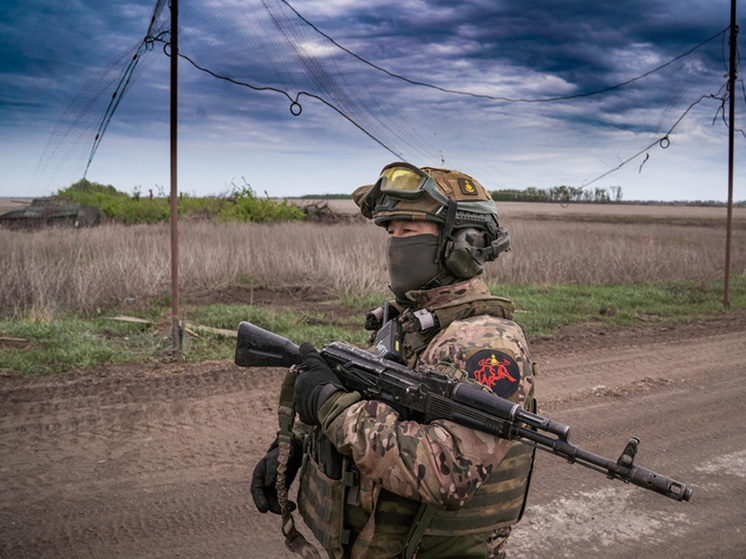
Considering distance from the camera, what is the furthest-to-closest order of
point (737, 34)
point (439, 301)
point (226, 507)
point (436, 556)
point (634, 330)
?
point (737, 34)
point (634, 330)
point (226, 507)
point (439, 301)
point (436, 556)

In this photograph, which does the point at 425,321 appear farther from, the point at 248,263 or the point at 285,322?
the point at 248,263

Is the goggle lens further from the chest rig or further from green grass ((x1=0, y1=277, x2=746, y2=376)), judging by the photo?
green grass ((x1=0, y1=277, x2=746, y2=376))

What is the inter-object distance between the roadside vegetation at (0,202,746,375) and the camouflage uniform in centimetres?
526

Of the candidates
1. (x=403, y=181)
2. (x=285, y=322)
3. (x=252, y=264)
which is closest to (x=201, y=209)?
(x=252, y=264)

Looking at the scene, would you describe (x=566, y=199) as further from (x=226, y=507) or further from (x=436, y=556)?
(x=436, y=556)

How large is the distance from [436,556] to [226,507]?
219 centimetres

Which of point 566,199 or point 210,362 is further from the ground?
point 566,199

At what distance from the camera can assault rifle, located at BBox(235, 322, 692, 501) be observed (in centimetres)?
172

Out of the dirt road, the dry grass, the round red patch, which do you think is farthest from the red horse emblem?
the dry grass

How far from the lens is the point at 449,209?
2314 mm

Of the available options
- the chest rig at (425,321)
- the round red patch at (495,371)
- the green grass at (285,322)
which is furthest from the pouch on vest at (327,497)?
the green grass at (285,322)

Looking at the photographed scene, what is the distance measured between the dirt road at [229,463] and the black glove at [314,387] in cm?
176

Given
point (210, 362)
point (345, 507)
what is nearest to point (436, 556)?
point (345, 507)

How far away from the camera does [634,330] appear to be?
923cm
